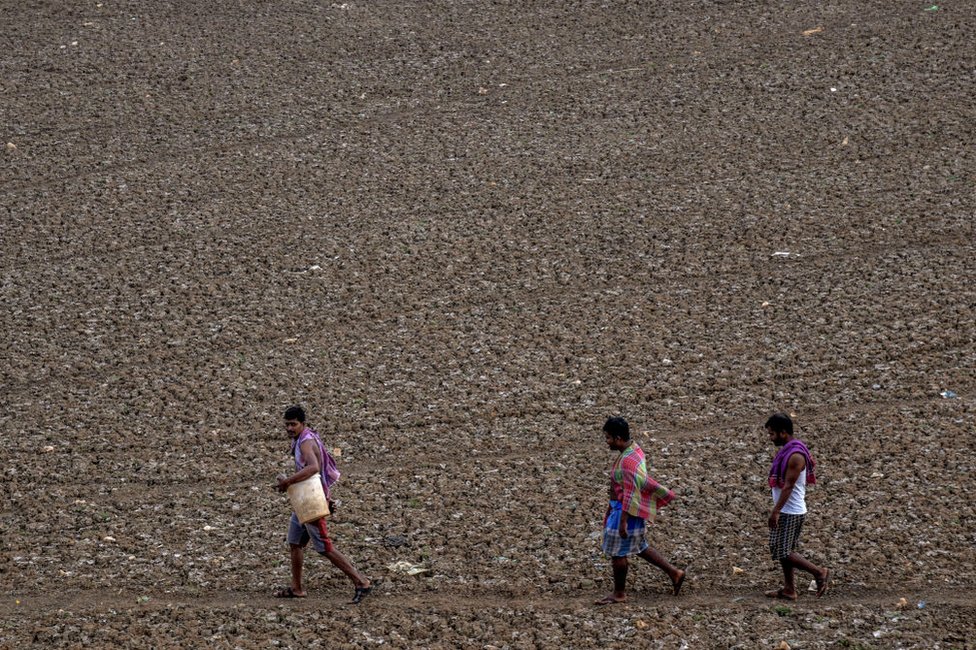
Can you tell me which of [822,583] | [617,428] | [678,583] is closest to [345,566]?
[617,428]

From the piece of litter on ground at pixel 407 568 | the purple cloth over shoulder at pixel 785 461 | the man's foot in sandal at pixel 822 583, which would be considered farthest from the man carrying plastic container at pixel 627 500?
the piece of litter on ground at pixel 407 568

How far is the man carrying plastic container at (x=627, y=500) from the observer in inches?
304

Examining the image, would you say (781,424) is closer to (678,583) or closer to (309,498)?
(678,583)

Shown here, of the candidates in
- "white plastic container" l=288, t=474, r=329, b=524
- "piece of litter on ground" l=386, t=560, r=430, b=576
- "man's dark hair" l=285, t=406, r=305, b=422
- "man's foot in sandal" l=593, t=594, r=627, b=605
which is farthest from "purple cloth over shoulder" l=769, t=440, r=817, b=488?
"man's dark hair" l=285, t=406, r=305, b=422

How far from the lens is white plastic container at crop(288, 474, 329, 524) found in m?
7.88

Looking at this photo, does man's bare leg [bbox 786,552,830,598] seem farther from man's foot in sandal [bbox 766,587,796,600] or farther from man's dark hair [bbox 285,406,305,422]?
man's dark hair [bbox 285,406,305,422]

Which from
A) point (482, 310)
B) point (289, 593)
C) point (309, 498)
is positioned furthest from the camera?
point (482, 310)

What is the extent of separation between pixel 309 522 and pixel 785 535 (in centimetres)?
321

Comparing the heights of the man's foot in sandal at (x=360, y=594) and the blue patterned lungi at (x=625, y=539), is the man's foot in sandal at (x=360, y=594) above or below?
below

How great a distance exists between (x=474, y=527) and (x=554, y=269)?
5.00m

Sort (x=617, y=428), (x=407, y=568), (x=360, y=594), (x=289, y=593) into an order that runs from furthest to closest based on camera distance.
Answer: (x=407, y=568) → (x=289, y=593) → (x=360, y=594) → (x=617, y=428)

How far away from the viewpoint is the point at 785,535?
25.6 feet

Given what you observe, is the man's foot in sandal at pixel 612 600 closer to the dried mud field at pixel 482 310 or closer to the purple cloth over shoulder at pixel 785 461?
the dried mud field at pixel 482 310

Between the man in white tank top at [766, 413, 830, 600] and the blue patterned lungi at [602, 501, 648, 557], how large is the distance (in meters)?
0.87
